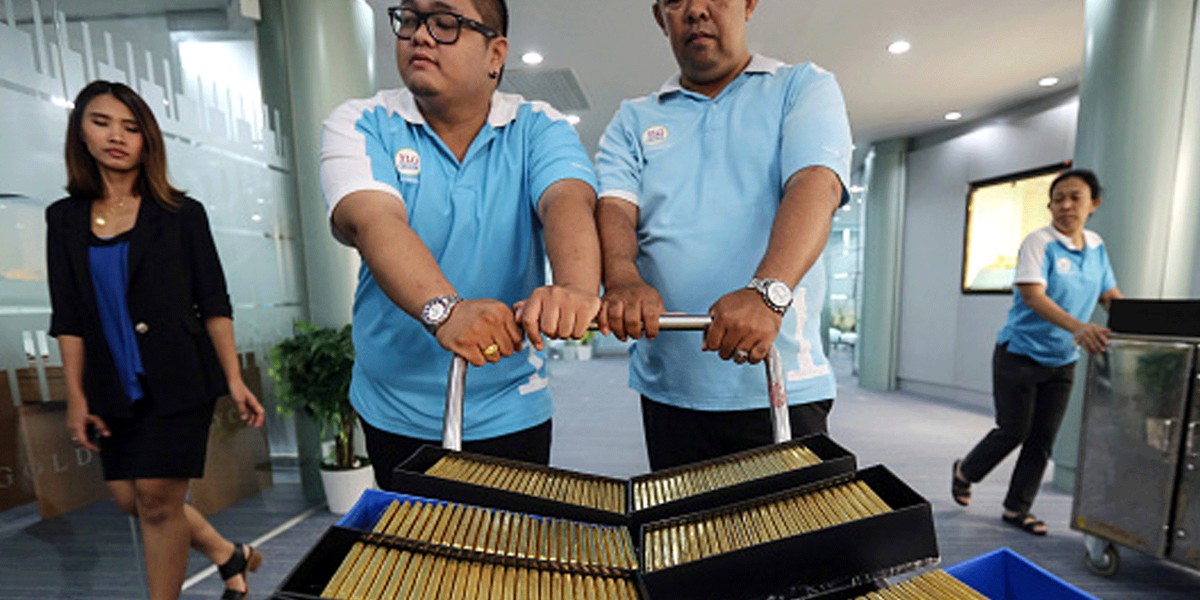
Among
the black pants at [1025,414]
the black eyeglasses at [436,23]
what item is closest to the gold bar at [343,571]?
the black eyeglasses at [436,23]

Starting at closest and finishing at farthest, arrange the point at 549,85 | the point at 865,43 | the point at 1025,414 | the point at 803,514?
1. the point at 803,514
2. the point at 1025,414
3. the point at 865,43
4. the point at 549,85

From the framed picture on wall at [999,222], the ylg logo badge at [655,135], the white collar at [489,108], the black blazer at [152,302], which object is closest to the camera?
the white collar at [489,108]

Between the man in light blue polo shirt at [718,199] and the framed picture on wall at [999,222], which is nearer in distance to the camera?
the man in light blue polo shirt at [718,199]

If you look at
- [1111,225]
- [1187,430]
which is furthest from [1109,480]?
[1111,225]

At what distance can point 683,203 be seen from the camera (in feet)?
3.70

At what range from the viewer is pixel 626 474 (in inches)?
167

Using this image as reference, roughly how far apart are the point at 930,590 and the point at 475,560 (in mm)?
428

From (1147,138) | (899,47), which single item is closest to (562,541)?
(1147,138)

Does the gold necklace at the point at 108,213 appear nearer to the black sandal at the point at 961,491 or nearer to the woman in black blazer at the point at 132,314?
the woman in black blazer at the point at 132,314

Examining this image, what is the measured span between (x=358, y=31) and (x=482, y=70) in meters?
3.13

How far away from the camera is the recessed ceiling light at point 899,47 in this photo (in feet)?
15.3

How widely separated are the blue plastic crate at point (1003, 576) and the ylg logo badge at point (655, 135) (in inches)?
36.0

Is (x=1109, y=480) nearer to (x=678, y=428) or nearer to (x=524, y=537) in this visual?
(x=678, y=428)

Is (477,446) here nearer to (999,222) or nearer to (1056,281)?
(1056,281)
